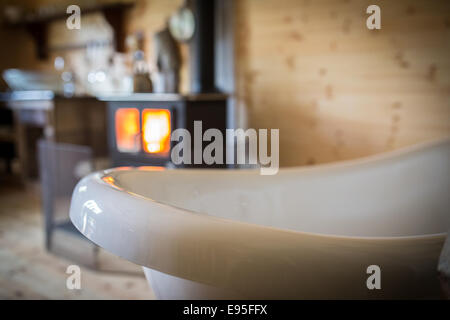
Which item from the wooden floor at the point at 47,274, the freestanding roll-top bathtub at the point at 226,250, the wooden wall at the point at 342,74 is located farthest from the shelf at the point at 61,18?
the freestanding roll-top bathtub at the point at 226,250

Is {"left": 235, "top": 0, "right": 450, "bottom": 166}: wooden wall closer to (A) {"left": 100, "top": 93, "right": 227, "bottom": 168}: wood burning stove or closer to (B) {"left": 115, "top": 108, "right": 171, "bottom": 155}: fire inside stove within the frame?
(A) {"left": 100, "top": 93, "right": 227, "bottom": 168}: wood burning stove

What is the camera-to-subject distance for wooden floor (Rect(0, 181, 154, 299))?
1.59 m

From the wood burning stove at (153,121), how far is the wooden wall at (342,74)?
0.37 m

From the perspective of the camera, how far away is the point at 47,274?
1773 millimetres

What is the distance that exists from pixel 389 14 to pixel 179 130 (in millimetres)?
1085

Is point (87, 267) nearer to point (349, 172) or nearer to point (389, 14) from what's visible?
point (349, 172)

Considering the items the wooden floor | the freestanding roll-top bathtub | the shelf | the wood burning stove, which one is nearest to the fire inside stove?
the wood burning stove

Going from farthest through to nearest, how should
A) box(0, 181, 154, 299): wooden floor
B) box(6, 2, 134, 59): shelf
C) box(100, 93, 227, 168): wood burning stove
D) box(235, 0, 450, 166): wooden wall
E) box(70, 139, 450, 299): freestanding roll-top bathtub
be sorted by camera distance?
box(6, 2, 134, 59): shelf → box(100, 93, 227, 168): wood burning stove → box(235, 0, 450, 166): wooden wall → box(0, 181, 154, 299): wooden floor → box(70, 139, 450, 299): freestanding roll-top bathtub

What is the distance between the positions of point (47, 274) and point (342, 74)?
1.63 meters

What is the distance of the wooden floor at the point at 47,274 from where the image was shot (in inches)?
62.6

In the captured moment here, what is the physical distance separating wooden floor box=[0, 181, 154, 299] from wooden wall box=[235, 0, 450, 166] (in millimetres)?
1072

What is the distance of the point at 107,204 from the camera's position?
743mm

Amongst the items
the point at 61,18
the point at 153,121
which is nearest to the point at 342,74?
the point at 153,121

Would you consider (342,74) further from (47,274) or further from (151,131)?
(47,274)
